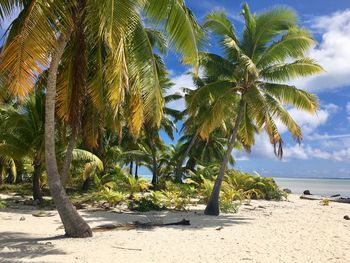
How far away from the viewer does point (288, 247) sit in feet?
29.3

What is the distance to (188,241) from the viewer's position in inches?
365

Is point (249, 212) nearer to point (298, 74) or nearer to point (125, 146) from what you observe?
point (298, 74)

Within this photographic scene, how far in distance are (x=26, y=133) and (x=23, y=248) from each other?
926 cm

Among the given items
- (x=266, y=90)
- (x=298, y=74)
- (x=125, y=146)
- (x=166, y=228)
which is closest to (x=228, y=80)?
(x=266, y=90)

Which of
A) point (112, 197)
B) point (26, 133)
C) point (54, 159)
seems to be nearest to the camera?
point (54, 159)

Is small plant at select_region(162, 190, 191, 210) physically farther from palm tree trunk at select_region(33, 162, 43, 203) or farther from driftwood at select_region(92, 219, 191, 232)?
palm tree trunk at select_region(33, 162, 43, 203)

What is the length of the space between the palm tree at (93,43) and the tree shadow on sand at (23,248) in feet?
2.68

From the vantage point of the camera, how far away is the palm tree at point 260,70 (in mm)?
14242

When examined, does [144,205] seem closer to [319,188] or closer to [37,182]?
[37,182]

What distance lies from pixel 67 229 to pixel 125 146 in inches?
782

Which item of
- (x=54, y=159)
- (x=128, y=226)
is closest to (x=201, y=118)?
(x=128, y=226)

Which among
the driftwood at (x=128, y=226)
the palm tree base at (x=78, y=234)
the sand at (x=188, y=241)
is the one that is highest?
the palm tree base at (x=78, y=234)

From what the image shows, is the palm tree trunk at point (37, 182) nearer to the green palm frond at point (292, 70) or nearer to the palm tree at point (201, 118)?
the palm tree at point (201, 118)

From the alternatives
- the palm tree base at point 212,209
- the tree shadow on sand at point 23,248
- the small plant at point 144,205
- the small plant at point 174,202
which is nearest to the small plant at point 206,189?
the small plant at point 174,202
